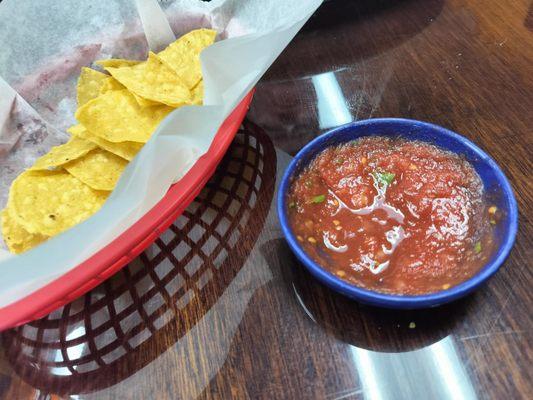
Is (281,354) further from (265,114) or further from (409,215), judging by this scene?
(265,114)

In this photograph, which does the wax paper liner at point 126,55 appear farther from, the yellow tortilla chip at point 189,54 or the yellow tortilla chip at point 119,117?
the yellow tortilla chip at point 119,117

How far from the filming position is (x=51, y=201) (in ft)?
3.84

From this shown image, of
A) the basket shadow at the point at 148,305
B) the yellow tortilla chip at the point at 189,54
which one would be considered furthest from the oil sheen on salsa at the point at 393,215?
the yellow tortilla chip at the point at 189,54

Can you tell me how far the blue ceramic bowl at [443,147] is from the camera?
873 millimetres

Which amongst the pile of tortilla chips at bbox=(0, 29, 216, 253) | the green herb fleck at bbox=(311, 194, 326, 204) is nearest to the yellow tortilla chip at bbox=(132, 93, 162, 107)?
the pile of tortilla chips at bbox=(0, 29, 216, 253)

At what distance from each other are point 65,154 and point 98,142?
0.31 ft

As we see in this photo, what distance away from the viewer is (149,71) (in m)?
1.40

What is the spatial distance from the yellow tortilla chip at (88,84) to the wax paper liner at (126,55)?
14cm

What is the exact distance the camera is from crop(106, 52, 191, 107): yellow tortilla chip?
4.32ft

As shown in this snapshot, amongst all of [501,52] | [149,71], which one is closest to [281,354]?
[149,71]

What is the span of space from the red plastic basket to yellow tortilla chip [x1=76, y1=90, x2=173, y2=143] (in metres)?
0.21

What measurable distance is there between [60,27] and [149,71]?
414mm

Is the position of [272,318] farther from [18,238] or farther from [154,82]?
[154,82]

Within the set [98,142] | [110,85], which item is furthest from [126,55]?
[98,142]
